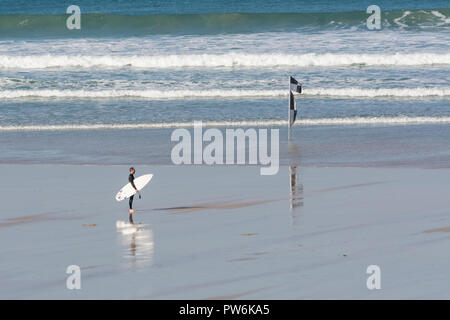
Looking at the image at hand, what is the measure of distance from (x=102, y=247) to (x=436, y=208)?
4605 millimetres

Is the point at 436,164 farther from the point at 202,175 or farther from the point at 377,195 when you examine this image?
the point at 202,175

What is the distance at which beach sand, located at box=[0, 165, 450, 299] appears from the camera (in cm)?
835

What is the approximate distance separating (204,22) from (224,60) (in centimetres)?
1488

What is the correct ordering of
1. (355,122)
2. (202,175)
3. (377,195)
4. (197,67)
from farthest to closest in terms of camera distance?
(197,67), (355,122), (202,175), (377,195)

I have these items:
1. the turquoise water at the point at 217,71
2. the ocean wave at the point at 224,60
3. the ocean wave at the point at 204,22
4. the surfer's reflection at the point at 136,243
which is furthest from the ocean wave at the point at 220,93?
the ocean wave at the point at 204,22

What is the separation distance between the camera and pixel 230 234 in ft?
34.4

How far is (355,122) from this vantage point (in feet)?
70.9

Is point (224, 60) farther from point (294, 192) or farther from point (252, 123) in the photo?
point (294, 192)

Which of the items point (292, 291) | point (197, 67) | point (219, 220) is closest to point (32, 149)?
point (219, 220)

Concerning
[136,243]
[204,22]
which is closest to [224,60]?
[204,22]

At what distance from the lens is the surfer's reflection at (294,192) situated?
39.5 feet

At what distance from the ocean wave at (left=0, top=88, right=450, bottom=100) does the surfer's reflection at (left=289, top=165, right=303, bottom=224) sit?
11.7m

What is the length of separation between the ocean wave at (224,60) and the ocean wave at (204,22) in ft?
33.7
